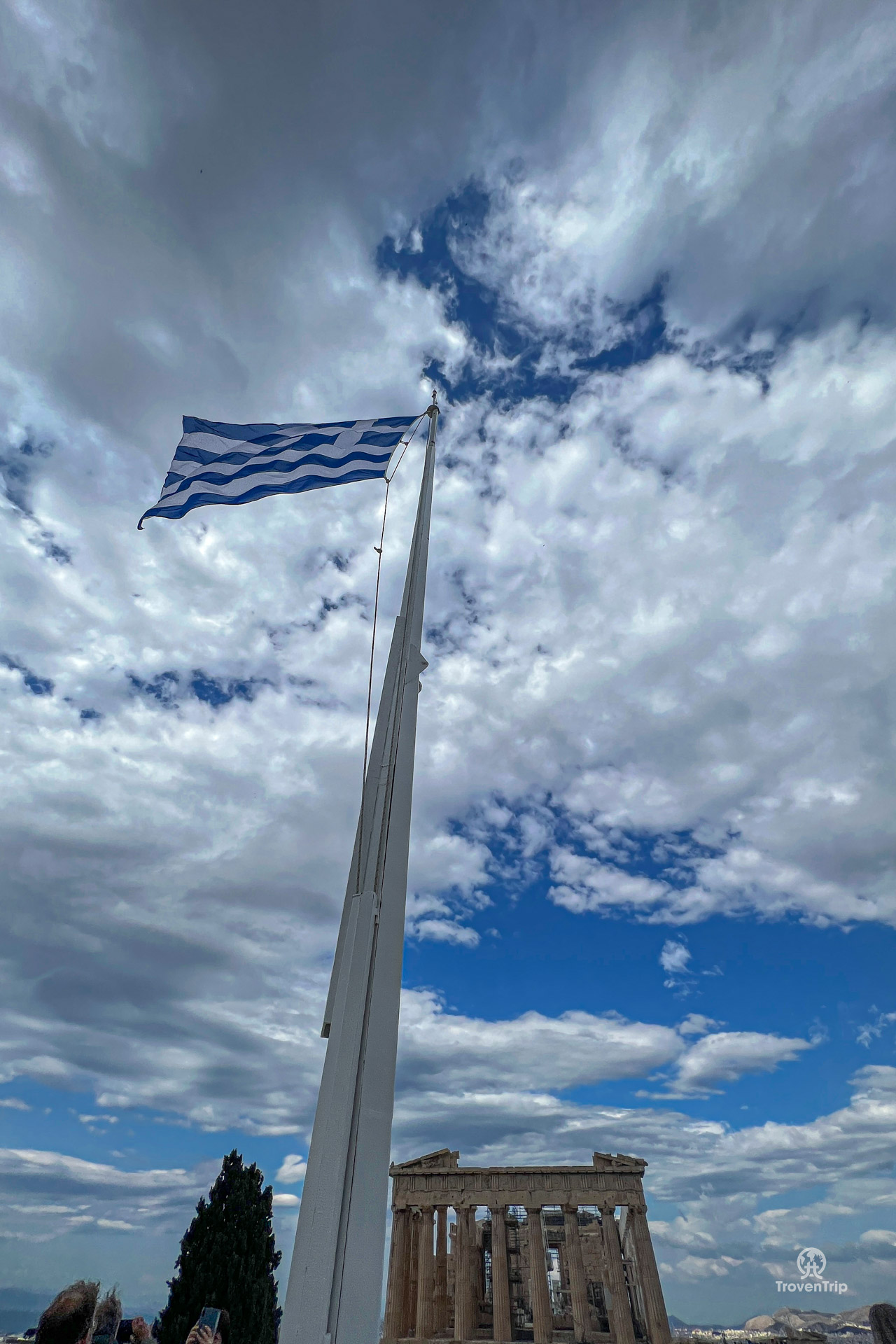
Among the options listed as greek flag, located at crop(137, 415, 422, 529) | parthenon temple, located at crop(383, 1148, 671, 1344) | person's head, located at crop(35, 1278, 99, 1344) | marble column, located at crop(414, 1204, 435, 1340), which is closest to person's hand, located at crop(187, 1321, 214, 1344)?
person's head, located at crop(35, 1278, 99, 1344)

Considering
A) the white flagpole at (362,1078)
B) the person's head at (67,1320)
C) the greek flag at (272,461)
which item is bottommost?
the person's head at (67,1320)

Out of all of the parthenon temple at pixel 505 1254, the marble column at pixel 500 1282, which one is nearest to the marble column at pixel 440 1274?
the parthenon temple at pixel 505 1254

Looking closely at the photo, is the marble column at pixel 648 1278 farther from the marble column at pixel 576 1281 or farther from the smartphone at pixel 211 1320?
the smartphone at pixel 211 1320

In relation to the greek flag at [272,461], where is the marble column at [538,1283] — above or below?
below

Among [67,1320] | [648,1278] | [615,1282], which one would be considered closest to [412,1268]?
[615,1282]

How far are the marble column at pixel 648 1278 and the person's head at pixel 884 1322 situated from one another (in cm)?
3325

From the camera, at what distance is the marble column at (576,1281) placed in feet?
107

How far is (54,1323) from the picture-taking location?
5.09m

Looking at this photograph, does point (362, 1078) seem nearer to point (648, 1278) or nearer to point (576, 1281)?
point (648, 1278)

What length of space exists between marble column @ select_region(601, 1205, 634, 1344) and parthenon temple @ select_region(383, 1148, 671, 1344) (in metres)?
0.05

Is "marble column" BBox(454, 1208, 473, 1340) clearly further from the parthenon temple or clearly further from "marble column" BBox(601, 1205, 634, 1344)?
"marble column" BBox(601, 1205, 634, 1344)

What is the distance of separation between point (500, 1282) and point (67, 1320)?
3859 centimetres

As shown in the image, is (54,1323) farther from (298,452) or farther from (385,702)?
(298,452)

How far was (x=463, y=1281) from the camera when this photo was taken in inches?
1382
